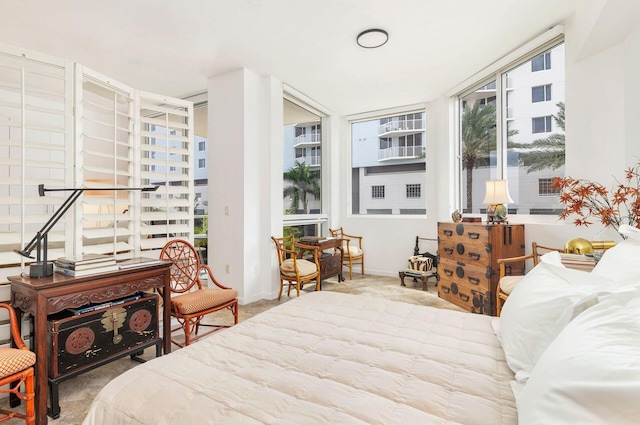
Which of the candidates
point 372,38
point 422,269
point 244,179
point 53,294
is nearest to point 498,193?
point 422,269

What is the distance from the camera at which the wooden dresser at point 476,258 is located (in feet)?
10.5

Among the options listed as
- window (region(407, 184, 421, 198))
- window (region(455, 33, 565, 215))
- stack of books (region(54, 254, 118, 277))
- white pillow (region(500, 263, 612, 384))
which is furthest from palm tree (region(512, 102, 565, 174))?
stack of books (region(54, 254, 118, 277))

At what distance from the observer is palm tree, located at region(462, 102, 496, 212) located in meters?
4.03

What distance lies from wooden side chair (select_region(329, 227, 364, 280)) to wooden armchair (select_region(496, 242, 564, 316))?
2.45 metres

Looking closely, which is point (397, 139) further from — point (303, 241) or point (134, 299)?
point (134, 299)

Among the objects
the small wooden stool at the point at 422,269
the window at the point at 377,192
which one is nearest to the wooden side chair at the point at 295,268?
the small wooden stool at the point at 422,269

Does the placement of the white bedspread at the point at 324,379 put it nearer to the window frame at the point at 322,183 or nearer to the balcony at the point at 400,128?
the window frame at the point at 322,183

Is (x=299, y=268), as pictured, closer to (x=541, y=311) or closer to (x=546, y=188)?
(x=546, y=188)

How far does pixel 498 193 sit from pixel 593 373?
3.08m

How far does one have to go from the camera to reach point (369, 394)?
991 mm

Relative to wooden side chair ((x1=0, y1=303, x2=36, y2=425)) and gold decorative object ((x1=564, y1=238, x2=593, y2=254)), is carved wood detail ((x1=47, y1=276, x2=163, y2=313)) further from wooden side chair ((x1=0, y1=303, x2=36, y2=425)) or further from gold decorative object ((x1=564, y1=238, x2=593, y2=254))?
gold decorative object ((x1=564, y1=238, x2=593, y2=254))

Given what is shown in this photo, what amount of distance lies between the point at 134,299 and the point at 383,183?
4309mm

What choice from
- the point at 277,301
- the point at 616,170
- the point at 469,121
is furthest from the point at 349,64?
the point at 277,301

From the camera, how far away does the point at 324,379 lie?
42.9 inches
